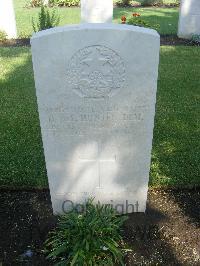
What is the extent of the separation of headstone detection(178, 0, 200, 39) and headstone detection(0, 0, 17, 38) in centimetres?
500

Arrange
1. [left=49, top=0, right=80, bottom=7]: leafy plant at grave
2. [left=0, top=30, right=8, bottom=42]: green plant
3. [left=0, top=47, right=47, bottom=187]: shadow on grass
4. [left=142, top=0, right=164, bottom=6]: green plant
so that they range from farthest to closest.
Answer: [left=142, top=0, right=164, bottom=6]: green plant
[left=49, top=0, right=80, bottom=7]: leafy plant at grave
[left=0, top=30, right=8, bottom=42]: green plant
[left=0, top=47, right=47, bottom=187]: shadow on grass

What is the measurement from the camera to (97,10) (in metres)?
10.1

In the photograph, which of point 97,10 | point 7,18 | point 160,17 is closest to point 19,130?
point 97,10

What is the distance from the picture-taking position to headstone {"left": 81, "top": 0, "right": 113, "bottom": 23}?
32.8ft

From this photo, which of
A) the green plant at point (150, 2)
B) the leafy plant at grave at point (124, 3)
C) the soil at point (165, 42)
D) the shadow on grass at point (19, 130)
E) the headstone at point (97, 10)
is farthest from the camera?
the leafy plant at grave at point (124, 3)

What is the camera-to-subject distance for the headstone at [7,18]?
1041 cm

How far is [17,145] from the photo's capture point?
211 inches

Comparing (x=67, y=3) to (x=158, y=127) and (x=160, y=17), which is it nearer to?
(x=160, y=17)

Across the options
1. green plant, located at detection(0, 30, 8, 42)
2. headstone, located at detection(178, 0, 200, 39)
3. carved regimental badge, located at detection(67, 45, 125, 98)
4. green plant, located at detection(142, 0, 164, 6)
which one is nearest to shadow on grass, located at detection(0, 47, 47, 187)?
carved regimental badge, located at detection(67, 45, 125, 98)

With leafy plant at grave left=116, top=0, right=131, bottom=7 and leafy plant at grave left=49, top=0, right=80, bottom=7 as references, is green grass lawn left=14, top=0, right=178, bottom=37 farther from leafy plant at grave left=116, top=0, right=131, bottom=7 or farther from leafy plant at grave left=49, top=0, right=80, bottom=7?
leafy plant at grave left=116, top=0, right=131, bottom=7

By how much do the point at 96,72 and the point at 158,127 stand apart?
2932mm

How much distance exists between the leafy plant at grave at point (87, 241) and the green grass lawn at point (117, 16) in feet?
29.6

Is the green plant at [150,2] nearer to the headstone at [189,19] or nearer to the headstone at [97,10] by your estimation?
the headstone at [189,19]

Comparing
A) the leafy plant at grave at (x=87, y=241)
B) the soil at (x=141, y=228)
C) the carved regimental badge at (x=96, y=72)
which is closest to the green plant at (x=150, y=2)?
the soil at (x=141, y=228)
